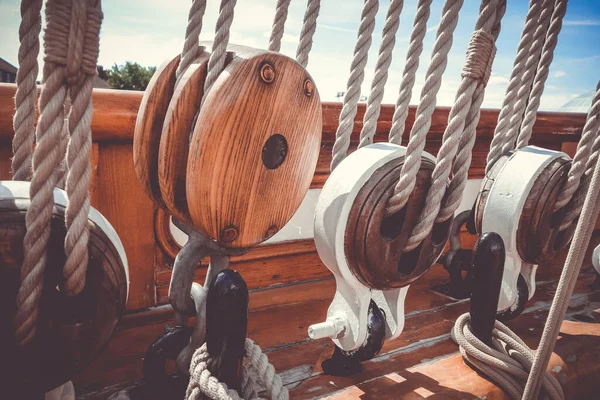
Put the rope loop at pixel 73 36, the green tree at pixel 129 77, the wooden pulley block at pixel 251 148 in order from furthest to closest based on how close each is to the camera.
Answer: the green tree at pixel 129 77
the wooden pulley block at pixel 251 148
the rope loop at pixel 73 36

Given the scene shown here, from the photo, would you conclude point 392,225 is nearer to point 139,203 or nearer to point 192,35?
Result: point 192,35

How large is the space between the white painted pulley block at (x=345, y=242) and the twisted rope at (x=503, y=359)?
17 centimetres

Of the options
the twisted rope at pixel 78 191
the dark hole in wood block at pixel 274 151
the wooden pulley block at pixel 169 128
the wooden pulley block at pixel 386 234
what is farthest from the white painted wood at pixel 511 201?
the twisted rope at pixel 78 191

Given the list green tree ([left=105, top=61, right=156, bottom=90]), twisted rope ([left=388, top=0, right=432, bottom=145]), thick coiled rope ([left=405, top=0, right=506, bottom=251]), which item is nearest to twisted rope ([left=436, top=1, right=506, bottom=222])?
thick coiled rope ([left=405, top=0, right=506, bottom=251])

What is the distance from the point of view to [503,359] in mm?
770

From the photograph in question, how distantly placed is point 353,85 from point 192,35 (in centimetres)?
32

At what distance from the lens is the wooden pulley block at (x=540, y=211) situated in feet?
2.76

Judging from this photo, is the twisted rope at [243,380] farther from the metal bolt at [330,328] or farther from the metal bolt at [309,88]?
the metal bolt at [309,88]

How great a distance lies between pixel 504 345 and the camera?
83 cm

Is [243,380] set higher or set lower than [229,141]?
lower

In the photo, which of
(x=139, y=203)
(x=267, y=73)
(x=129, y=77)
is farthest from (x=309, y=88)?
(x=129, y=77)

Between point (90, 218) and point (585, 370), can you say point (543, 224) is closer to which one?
point (585, 370)

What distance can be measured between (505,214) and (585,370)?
0.37 m

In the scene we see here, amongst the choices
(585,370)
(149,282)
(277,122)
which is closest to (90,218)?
(277,122)
